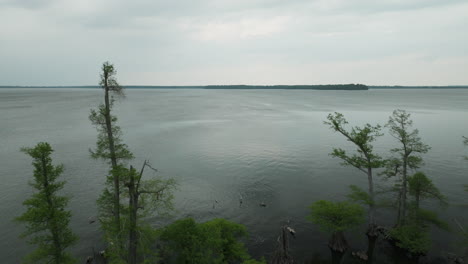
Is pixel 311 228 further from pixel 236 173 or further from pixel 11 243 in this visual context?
pixel 11 243

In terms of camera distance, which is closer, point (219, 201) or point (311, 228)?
point (311, 228)

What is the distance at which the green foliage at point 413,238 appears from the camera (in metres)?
25.2

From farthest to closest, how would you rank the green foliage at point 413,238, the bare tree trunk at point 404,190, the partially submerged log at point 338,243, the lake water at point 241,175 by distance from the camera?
1. the lake water at point 241,175
2. the partially submerged log at point 338,243
3. the bare tree trunk at point 404,190
4. the green foliage at point 413,238

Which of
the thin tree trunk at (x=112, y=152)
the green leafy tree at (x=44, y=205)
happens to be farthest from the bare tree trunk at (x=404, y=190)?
the green leafy tree at (x=44, y=205)

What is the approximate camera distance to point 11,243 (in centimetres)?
2894

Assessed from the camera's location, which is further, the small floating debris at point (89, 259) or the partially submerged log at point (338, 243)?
the partially submerged log at point (338, 243)

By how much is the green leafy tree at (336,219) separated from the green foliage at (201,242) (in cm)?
955

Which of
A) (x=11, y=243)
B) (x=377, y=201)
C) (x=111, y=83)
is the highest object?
(x=111, y=83)

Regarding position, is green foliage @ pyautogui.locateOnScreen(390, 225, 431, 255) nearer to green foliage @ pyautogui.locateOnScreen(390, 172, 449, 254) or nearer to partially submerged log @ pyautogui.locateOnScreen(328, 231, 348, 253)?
green foliage @ pyautogui.locateOnScreen(390, 172, 449, 254)

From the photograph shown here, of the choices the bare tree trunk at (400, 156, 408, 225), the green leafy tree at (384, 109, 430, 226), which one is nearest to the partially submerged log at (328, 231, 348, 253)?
A: the green leafy tree at (384, 109, 430, 226)

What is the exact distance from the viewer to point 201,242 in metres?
21.3

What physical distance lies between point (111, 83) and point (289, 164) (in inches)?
1679

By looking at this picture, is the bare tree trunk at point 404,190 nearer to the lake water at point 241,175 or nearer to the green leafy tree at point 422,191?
the green leafy tree at point 422,191

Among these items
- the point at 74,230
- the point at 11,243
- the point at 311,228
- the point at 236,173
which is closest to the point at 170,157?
the point at 236,173
